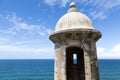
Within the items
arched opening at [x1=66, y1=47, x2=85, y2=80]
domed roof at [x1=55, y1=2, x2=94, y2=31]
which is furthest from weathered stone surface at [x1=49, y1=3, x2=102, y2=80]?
arched opening at [x1=66, y1=47, x2=85, y2=80]

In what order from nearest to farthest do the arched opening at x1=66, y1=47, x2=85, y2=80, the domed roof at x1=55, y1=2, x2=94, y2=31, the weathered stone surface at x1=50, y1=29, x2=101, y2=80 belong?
the weathered stone surface at x1=50, y1=29, x2=101, y2=80
the domed roof at x1=55, y1=2, x2=94, y2=31
the arched opening at x1=66, y1=47, x2=85, y2=80

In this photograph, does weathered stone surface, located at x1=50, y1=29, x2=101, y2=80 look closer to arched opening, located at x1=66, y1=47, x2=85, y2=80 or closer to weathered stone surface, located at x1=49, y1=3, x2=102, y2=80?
weathered stone surface, located at x1=49, y1=3, x2=102, y2=80

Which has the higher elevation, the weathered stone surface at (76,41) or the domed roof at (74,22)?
the domed roof at (74,22)

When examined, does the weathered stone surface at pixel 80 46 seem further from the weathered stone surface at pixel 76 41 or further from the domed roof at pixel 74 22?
the domed roof at pixel 74 22

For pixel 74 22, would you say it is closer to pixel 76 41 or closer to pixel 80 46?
pixel 76 41

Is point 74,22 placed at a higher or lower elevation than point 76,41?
higher

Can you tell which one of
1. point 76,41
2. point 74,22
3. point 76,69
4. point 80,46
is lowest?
point 76,69

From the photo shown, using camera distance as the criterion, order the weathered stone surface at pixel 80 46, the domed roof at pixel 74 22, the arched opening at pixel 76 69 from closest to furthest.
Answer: the weathered stone surface at pixel 80 46 → the domed roof at pixel 74 22 → the arched opening at pixel 76 69

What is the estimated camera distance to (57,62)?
5.48 metres

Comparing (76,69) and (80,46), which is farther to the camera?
(76,69)

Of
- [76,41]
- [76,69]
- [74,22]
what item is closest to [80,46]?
[76,41]

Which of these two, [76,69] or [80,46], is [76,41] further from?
[76,69]

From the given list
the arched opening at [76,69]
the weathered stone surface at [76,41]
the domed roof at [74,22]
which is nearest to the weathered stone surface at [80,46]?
the weathered stone surface at [76,41]

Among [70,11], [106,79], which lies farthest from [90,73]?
[106,79]
